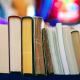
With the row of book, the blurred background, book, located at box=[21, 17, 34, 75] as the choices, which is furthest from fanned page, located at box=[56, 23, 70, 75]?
the blurred background

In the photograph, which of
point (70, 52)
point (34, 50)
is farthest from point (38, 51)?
point (70, 52)

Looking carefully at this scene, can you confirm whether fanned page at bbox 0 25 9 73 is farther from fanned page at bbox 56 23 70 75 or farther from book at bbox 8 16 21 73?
fanned page at bbox 56 23 70 75

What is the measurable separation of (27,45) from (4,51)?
0.33ft

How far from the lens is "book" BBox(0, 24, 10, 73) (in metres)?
0.45

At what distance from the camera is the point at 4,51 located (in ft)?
1.51

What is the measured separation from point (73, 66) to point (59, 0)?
1566mm

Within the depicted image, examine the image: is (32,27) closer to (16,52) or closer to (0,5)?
(16,52)

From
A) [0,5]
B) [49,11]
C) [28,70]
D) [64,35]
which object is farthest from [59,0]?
[28,70]

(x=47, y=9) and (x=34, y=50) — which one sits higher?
(x=47, y=9)

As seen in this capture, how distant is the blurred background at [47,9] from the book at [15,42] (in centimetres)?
134

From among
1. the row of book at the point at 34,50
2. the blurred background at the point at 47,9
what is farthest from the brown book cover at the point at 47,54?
the blurred background at the point at 47,9

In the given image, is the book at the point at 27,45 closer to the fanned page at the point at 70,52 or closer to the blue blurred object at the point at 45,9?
the fanned page at the point at 70,52

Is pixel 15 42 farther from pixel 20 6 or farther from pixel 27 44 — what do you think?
pixel 20 6

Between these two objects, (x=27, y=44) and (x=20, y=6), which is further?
(x=20, y=6)
